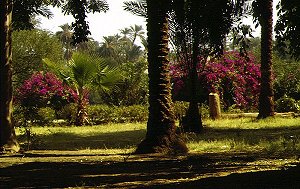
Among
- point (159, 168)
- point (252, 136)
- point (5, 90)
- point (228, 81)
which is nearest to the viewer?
point (159, 168)

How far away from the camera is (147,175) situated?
6.25 meters

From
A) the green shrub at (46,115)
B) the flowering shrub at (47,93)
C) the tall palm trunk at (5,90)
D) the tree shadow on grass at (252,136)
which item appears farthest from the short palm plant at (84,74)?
the tall palm trunk at (5,90)

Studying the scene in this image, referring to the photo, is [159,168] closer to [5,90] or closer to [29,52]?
[5,90]

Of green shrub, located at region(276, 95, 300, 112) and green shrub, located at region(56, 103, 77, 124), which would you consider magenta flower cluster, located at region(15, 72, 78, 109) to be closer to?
green shrub, located at region(56, 103, 77, 124)

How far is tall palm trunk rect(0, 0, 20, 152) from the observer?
9750mm

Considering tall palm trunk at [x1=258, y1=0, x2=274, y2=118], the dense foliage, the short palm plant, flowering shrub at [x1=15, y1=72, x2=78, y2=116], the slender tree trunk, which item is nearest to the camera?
the slender tree trunk

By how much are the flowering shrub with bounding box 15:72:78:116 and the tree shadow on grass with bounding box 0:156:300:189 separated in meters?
15.3

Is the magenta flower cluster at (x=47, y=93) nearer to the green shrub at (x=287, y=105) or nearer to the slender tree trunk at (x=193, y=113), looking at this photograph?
the slender tree trunk at (x=193, y=113)

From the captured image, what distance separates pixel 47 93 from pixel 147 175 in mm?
18245

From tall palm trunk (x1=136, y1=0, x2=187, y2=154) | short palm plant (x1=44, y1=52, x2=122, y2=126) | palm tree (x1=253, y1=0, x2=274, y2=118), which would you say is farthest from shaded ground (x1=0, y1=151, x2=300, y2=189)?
palm tree (x1=253, y1=0, x2=274, y2=118)

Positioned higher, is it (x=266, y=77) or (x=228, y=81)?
(x=228, y=81)

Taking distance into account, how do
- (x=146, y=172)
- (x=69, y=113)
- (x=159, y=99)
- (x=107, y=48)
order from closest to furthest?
(x=146, y=172), (x=159, y=99), (x=69, y=113), (x=107, y=48)

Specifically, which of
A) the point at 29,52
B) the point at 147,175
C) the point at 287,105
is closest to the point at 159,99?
the point at 147,175

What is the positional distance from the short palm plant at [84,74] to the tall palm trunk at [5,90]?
824 cm
